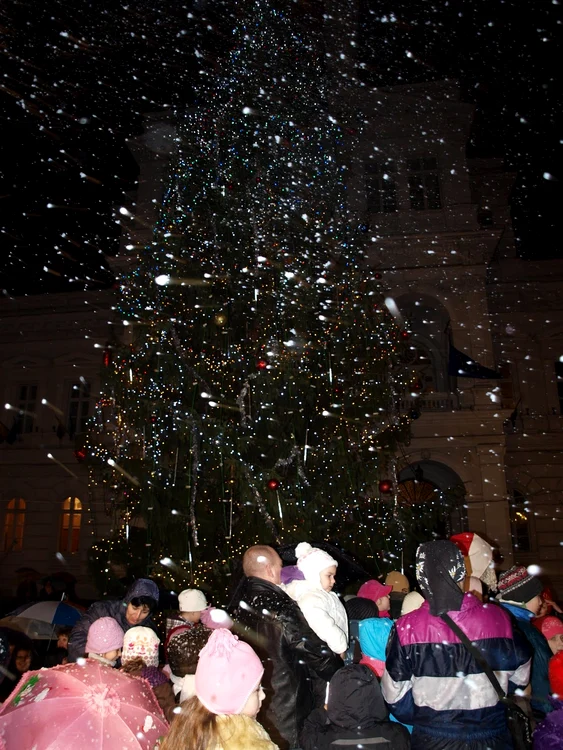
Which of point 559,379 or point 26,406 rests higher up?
point 559,379

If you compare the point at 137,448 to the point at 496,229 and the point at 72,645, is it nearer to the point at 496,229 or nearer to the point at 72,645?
the point at 72,645

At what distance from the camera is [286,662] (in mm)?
3150

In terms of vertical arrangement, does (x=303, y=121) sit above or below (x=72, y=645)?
above

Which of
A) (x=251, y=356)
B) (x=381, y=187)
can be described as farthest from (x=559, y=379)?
(x=251, y=356)

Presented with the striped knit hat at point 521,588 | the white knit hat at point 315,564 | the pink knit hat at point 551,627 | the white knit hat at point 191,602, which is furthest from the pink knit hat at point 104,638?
the pink knit hat at point 551,627

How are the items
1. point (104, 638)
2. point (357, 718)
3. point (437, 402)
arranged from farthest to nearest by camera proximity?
point (437, 402) → point (104, 638) → point (357, 718)

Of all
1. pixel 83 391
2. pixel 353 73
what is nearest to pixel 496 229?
pixel 353 73

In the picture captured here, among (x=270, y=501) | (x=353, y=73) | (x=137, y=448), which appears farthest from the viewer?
(x=353, y=73)

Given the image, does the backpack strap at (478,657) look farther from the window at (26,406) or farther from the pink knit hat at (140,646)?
the window at (26,406)

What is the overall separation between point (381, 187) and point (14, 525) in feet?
56.7

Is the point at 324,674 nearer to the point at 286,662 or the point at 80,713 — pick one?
the point at 286,662

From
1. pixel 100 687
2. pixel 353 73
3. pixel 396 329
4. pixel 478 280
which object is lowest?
pixel 100 687

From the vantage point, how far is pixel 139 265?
1010 cm

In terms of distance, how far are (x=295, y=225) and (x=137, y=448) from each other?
4.68 meters
